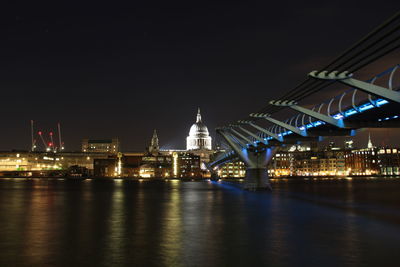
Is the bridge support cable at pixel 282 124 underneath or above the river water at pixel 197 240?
above

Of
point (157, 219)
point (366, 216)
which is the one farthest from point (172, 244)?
point (366, 216)

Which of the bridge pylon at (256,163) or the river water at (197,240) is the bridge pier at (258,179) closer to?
the bridge pylon at (256,163)

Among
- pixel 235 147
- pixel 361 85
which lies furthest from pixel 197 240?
pixel 235 147

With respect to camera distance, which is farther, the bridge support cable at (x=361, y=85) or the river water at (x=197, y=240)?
the bridge support cable at (x=361, y=85)

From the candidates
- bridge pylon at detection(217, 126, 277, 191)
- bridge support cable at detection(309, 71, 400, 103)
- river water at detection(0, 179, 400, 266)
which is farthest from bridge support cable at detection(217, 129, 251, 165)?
bridge support cable at detection(309, 71, 400, 103)

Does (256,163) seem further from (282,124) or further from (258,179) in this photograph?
(282,124)

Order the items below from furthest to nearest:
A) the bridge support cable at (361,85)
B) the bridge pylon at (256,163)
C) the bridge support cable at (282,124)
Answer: the bridge pylon at (256,163) < the bridge support cable at (282,124) < the bridge support cable at (361,85)

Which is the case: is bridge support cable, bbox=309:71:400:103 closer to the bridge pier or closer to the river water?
the river water

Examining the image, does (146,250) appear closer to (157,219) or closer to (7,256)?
(7,256)

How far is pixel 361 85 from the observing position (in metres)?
29.5

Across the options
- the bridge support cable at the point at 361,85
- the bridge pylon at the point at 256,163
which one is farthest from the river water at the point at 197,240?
the bridge pylon at the point at 256,163

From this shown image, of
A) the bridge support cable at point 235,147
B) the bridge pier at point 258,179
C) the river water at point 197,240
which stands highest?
the bridge support cable at point 235,147

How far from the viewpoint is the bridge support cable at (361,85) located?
93.9ft

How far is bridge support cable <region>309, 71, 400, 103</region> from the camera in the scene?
2862 centimetres
